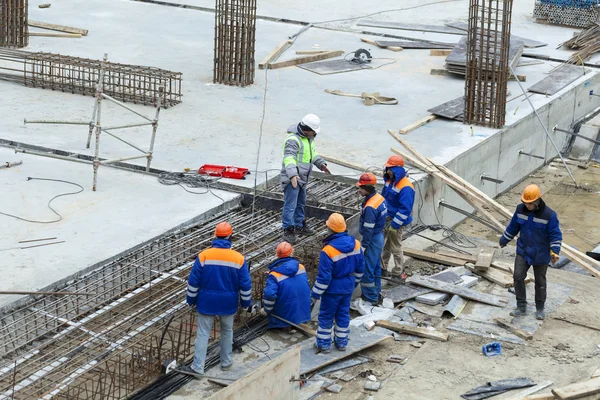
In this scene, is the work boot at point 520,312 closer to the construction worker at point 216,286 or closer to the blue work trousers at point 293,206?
the blue work trousers at point 293,206

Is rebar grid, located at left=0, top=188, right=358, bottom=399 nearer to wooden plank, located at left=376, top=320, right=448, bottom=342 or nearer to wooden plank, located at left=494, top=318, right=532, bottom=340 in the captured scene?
wooden plank, located at left=376, top=320, right=448, bottom=342

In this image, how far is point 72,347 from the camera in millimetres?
9766

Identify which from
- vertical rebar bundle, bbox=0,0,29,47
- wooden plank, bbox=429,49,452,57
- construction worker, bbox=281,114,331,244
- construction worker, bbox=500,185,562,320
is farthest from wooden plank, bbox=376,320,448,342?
vertical rebar bundle, bbox=0,0,29,47

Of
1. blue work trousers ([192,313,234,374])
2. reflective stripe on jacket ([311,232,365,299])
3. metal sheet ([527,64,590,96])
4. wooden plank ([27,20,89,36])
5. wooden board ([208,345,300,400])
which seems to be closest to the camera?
wooden board ([208,345,300,400])

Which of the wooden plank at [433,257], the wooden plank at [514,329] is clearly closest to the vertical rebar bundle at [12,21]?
the wooden plank at [433,257]

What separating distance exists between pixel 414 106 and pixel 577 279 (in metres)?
6.51

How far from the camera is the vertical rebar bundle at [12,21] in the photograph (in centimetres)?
2155

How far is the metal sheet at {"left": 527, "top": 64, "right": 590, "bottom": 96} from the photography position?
20688mm

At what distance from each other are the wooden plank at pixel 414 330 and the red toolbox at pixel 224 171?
12.1ft

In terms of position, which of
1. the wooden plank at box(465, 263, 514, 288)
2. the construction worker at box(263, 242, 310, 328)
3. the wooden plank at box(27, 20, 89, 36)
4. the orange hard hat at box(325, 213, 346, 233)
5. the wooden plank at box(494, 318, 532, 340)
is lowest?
the wooden plank at box(494, 318, 532, 340)

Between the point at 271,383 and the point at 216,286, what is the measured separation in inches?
42.6

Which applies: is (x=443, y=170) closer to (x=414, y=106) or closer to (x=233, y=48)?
(x=414, y=106)

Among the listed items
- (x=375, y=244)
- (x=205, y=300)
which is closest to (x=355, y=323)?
(x=375, y=244)

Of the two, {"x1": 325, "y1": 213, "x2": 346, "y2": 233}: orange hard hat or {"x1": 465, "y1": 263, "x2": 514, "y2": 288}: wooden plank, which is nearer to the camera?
{"x1": 325, "y1": 213, "x2": 346, "y2": 233}: orange hard hat
